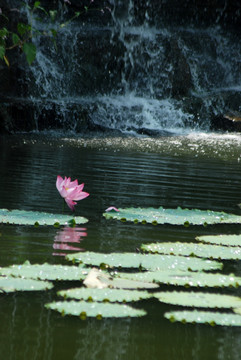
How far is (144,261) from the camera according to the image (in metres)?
2.28

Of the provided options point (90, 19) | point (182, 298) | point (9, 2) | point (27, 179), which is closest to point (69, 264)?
point (182, 298)

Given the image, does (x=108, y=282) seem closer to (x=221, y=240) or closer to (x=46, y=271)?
(x=46, y=271)

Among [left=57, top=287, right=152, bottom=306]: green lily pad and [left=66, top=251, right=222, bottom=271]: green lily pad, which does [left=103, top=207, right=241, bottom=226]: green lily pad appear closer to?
[left=66, top=251, right=222, bottom=271]: green lily pad

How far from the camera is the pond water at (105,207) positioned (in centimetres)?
156

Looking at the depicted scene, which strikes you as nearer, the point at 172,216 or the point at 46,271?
the point at 46,271

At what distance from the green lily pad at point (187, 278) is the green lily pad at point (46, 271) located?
0.15 metres

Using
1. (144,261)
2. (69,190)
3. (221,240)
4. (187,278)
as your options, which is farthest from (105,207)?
(187,278)

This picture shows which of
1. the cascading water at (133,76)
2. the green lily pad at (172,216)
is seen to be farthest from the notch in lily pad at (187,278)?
the cascading water at (133,76)

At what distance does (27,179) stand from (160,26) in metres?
11.2

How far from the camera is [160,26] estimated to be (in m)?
15.1

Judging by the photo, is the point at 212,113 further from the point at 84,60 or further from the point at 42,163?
the point at 42,163

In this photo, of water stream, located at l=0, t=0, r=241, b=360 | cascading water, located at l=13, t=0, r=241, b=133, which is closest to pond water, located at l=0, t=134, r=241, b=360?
water stream, located at l=0, t=0, r=241, b=360

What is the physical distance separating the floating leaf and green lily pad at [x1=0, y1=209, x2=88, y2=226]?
3.00 feet

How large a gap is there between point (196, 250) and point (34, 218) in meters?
0.85
